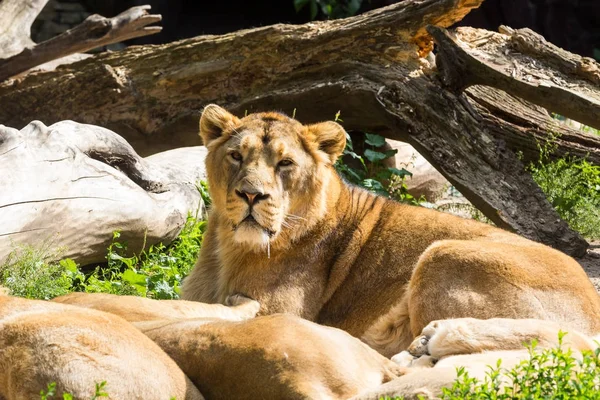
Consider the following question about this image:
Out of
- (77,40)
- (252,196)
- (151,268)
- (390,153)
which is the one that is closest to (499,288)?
(252,196)

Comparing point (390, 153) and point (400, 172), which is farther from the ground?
point (390, 153)

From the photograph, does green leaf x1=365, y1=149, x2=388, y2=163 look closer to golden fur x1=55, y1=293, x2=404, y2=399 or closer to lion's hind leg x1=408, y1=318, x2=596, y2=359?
lion's hind leg x1=408, y1=318, x2=596, y2=359

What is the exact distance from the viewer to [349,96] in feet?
32.9

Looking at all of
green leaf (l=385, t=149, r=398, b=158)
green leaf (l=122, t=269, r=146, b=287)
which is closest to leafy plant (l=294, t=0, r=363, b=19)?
green leaf (l=385, t=149, r=398, b=158)

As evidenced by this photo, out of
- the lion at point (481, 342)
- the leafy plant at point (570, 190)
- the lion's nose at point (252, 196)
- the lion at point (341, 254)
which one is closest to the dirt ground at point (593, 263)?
the leafy plant at point (570, 190)

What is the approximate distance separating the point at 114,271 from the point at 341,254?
250 cm

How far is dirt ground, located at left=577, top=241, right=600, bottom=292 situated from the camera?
8719 mm

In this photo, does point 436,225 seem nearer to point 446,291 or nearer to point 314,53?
Result: point 446,291

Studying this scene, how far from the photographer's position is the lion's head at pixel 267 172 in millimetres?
6867

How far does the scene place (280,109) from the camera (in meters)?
10.4

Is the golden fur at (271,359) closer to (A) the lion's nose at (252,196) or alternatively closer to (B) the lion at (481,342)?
(B) the lion at (481,342)

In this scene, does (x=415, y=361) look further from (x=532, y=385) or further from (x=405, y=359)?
(x=532, y=385)

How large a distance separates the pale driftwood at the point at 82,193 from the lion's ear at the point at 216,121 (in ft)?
4.44

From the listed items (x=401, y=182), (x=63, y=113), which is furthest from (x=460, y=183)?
(x=63, y=113)
